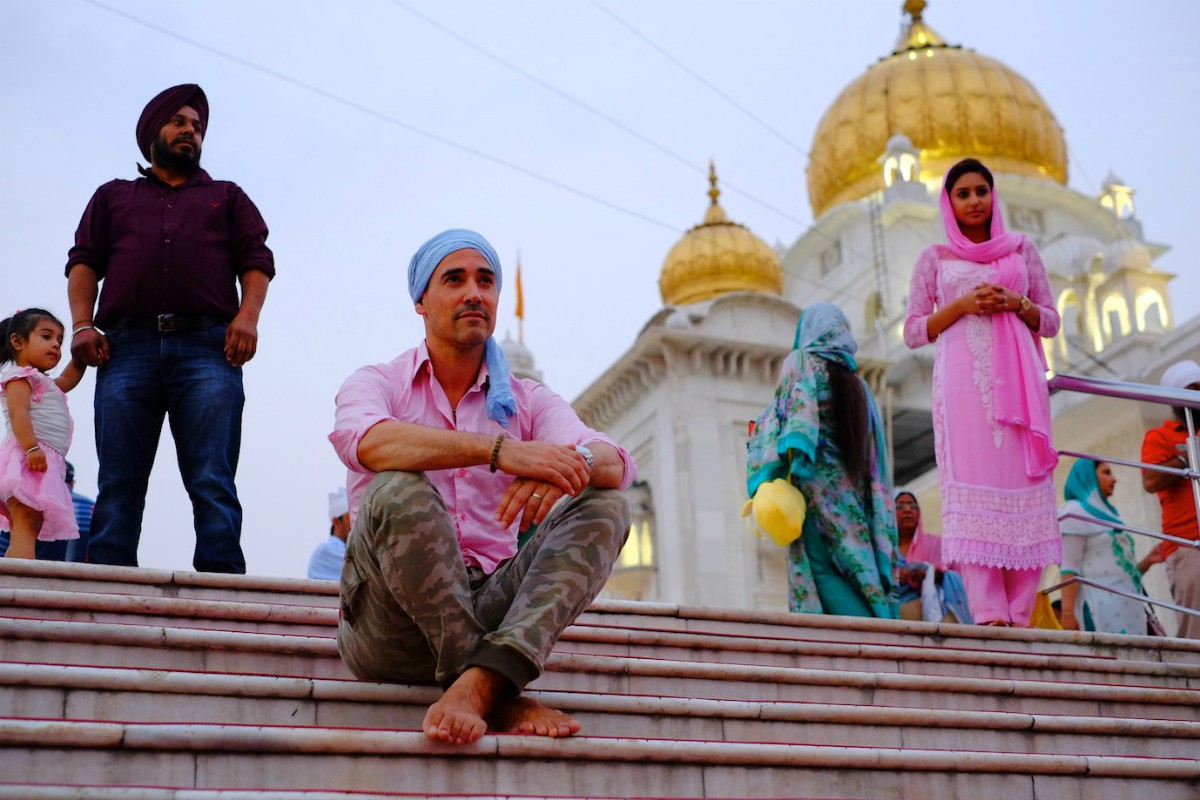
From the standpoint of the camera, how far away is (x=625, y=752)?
3.18 metres

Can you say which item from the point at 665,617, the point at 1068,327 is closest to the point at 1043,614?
the point at 665,617

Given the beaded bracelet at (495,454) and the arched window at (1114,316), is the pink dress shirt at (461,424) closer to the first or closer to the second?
the beaded bracelet at (495,454)

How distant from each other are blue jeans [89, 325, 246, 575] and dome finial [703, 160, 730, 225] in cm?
2639

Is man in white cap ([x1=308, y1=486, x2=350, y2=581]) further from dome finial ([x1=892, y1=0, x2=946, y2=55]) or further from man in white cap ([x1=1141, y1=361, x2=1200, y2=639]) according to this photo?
dome finial ([x1=892, y1=0, x2=946, y2=55])

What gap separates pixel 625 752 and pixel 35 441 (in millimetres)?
3616

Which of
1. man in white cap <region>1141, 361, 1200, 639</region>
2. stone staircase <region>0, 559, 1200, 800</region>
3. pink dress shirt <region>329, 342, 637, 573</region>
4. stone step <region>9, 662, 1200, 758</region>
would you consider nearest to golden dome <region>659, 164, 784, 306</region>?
man in white cap <region>1141, 361, 1200, 639</region>

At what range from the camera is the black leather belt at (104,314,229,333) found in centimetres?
541

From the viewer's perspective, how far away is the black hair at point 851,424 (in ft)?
22.0

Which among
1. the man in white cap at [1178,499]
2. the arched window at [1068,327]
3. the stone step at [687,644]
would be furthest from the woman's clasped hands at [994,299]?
the arched window at [1068,327]

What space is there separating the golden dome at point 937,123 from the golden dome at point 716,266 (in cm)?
344

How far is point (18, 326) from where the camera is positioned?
236 inches

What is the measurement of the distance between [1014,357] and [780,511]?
1.25 metres

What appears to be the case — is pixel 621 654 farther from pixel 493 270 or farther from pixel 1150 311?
pixel 1150 311

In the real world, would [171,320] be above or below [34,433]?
above
